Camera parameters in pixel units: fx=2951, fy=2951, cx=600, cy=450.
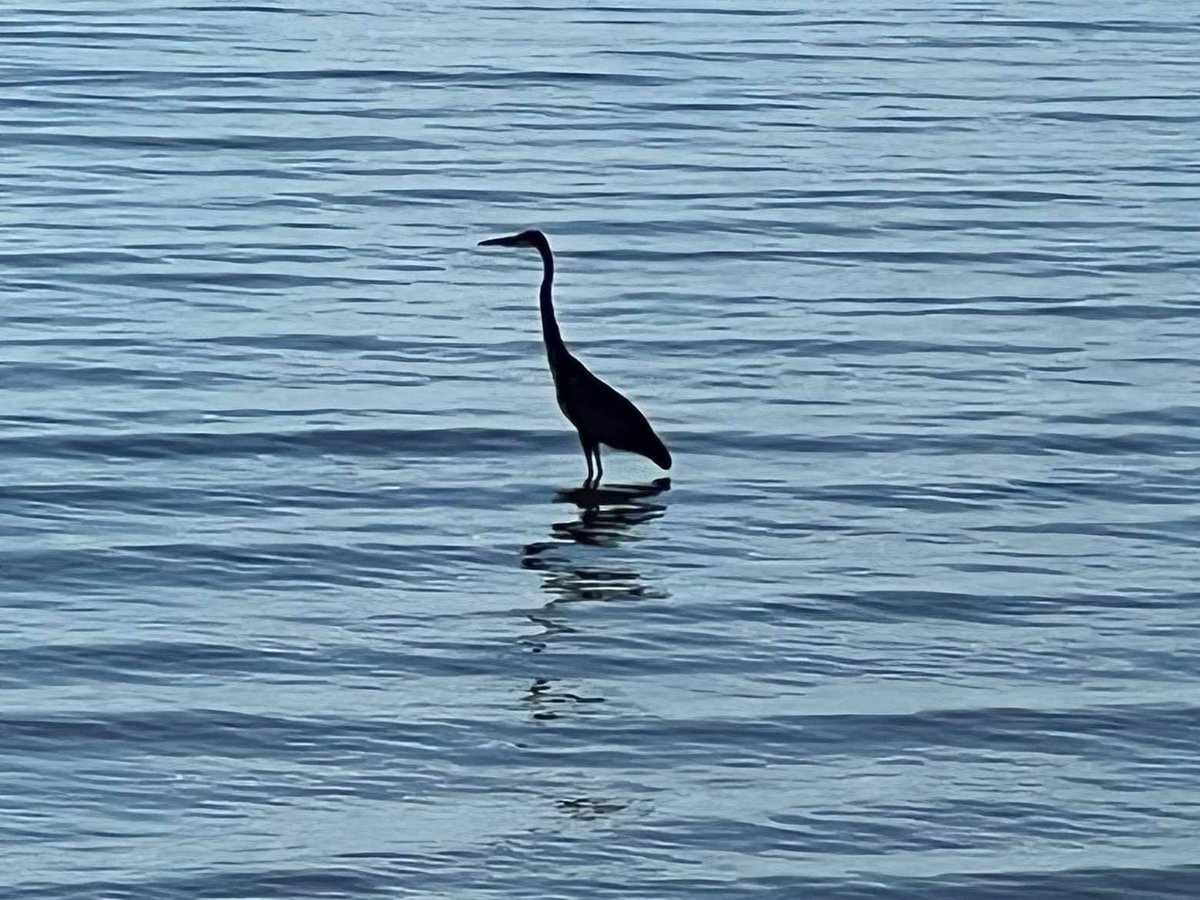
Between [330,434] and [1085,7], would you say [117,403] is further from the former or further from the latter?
[1085,7]

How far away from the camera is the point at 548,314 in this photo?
14820 millimetres

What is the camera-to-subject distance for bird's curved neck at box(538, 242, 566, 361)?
14.6 meters

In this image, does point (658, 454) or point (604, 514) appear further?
point (658, 454)

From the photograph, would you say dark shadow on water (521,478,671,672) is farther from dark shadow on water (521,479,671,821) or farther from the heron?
the heron

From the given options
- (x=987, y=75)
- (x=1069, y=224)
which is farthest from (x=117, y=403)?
(x=987, y=75)

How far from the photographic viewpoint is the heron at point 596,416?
14.1 metres

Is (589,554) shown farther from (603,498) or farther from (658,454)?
(658,454)

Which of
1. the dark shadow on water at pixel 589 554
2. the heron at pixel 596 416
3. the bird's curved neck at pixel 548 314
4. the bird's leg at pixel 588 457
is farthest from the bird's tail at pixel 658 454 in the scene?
the bird's curved neck at pixel 548 314

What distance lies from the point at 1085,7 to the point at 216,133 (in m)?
14.0

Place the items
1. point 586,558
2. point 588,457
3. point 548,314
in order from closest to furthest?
point 586,558, point 588,457, point 548,314

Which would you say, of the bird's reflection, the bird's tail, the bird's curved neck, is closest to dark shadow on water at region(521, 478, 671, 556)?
the bird's reflection

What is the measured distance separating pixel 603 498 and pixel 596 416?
1.35ft

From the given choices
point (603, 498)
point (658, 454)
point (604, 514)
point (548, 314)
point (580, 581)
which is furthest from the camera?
point (548, 314)

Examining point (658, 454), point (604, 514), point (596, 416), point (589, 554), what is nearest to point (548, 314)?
point (596, 416)
